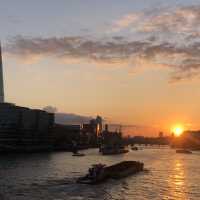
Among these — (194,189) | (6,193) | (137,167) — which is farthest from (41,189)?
(137,167)

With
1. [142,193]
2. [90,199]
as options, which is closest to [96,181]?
[142,193]

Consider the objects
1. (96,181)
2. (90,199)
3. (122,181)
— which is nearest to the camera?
(90,199)

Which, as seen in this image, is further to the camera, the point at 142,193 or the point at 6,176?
the point at 6,176

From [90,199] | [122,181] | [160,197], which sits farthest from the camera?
[122,181]

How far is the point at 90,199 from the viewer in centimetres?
6284

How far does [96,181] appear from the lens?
78.1m

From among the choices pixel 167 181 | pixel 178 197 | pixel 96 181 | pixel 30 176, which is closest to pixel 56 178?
pixel 30 176

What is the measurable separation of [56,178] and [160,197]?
2672 cm

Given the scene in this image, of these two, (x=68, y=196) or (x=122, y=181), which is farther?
(x=122, y=181)

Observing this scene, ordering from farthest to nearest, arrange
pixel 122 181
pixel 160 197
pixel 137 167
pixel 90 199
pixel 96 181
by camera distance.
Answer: pixel 137 167 → pixel 122 181 → pixel 96 181 → pixel 160 197 → pixel 90 199

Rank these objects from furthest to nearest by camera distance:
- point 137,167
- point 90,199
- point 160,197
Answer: point 137,167
point 160,197
point 90,199

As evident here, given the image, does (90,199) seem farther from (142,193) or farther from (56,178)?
(56,178)

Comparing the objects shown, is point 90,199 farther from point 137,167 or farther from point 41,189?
point 137,167

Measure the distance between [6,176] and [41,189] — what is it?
22506 millimetres
